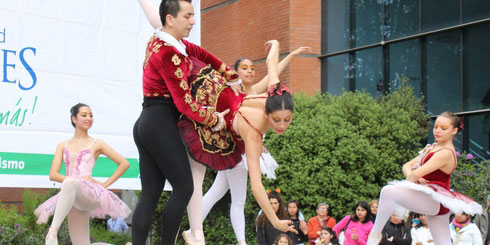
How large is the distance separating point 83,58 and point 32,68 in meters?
0.79

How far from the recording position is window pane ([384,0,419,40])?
1387 cm

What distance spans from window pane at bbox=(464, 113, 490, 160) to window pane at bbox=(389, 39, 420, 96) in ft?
4.44

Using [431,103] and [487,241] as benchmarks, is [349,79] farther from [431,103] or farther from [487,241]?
[487,241]

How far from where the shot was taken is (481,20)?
1263cm

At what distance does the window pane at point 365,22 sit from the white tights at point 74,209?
9246 millimetres

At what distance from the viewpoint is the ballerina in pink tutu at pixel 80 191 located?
6.47m

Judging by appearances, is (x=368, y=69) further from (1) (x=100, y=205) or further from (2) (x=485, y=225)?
(1) (x=100, y=205)

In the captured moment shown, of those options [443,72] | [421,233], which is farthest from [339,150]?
[443,72]

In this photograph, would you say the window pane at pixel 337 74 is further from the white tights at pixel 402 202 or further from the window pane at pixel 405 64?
the white tights at pixel 402 202

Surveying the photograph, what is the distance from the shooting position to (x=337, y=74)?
15125 millimetres

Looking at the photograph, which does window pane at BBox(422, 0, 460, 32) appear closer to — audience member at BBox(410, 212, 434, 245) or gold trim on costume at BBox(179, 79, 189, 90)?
audience member at BBox(410, 212, 434, 245)

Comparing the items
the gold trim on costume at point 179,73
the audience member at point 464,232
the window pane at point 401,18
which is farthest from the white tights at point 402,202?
the window pane at point 401,18

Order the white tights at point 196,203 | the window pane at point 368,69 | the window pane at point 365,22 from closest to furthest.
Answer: the white tights at point 196,203, the window pane at point 368,69, the window pane at point 365,22

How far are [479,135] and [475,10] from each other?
2.36 m
